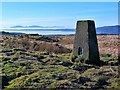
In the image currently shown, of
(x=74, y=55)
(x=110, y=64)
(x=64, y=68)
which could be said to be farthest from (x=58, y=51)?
(x=64, y=68)

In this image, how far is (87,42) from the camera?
2214cm

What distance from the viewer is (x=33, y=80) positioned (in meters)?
17.3

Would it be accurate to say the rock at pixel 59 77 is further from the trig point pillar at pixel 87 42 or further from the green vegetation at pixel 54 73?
the trig point pillar at pixel 87 42

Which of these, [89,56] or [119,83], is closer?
[119,83]

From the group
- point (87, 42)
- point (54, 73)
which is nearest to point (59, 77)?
Answer: point (54, 73)

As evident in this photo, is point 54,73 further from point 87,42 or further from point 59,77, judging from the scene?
point 87,42

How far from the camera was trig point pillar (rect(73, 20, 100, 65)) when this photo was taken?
2197cm

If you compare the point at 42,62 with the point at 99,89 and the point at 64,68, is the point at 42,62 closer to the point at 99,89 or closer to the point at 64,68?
the point at 64,68

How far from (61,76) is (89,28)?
531 centimetres

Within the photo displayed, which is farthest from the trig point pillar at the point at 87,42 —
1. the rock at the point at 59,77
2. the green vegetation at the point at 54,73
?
the rock at the point at 59,77

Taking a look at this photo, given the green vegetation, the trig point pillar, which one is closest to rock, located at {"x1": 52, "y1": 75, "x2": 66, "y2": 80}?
the green vegetation

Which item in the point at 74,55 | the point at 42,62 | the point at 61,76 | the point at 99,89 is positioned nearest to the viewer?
the point at 99,89

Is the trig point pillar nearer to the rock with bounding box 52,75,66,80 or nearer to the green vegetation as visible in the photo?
the green vegetation

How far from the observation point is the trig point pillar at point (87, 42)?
21969 mm
